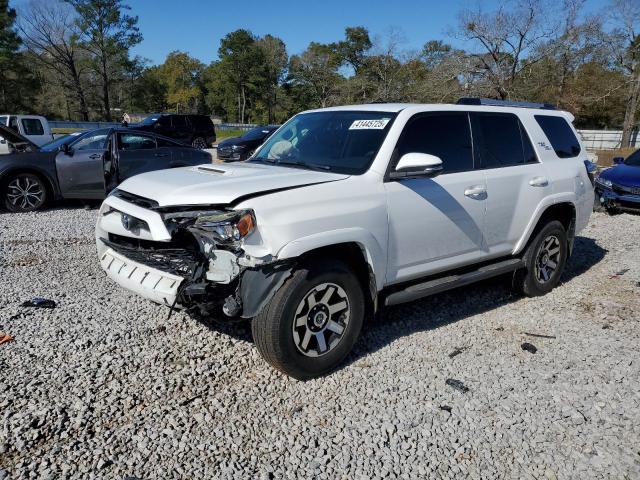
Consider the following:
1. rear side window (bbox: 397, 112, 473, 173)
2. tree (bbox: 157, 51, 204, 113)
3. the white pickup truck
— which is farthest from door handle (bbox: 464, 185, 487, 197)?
tree (bbox: 157, 51, 204, 113)

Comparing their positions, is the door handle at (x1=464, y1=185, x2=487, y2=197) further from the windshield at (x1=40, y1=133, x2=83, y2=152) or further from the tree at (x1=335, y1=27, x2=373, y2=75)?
the tree at (x1=335, y1=27, x2=373, y2=75)

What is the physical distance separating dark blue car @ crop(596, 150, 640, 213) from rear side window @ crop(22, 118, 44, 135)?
18320 mm

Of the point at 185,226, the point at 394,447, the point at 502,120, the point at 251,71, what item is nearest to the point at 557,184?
the point at 502,120

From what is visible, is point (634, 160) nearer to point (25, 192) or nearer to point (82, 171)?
point (82, 171)

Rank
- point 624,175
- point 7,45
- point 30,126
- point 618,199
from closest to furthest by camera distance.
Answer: point 618,199 → point 624,175 → point 30,126 → point 7,45

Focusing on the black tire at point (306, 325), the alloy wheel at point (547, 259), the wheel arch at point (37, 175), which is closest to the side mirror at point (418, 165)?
the black tire at point (306, 325)

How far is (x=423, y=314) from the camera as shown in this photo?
472 cm

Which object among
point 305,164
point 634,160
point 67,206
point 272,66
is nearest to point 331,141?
point 305,164

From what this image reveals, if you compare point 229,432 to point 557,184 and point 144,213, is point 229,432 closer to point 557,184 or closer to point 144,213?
point 144,213

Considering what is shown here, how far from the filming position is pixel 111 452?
8.77ft

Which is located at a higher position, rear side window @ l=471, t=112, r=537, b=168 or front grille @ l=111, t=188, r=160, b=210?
rear side window @ l=471, t=112, r=537, b=168

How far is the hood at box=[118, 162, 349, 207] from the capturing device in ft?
10.6

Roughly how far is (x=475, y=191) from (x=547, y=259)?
5.42 feet

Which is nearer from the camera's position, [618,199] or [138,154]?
[138,154]
